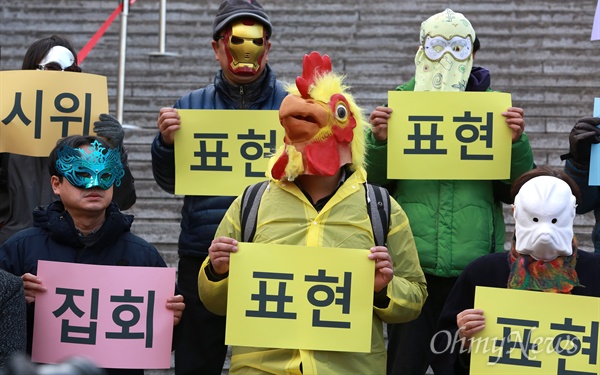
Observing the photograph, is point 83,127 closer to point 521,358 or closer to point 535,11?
point 521,358

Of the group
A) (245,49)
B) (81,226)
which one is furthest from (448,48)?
(81,226)

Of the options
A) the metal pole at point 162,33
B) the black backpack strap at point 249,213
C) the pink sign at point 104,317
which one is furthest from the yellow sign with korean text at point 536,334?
the metal pole at point 162,33

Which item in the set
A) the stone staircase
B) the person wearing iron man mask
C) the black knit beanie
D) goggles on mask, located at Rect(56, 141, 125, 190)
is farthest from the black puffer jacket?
the stone staircase

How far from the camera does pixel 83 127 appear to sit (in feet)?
22.0

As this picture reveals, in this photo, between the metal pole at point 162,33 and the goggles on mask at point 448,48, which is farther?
the metal pole at point 162,33

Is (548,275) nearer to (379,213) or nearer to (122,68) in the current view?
(379,213)

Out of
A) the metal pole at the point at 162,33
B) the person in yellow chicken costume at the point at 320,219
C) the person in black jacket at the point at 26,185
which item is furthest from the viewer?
the metal pole at the point at 162,33

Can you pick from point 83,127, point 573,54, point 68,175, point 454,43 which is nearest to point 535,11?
point 573,54

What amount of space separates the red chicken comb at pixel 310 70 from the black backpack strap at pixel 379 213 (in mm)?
504

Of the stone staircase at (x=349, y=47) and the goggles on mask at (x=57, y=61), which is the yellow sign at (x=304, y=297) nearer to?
the goggles on mask at (x=57, y=61)

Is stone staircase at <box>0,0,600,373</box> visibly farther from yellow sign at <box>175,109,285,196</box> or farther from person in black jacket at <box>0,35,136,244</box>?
yellow sign at <box>175,109,285,196</box>

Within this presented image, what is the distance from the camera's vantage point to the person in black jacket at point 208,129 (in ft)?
21.2

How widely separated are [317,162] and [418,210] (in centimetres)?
125

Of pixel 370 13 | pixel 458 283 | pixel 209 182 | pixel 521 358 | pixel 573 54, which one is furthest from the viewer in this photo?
pixel 370 13
